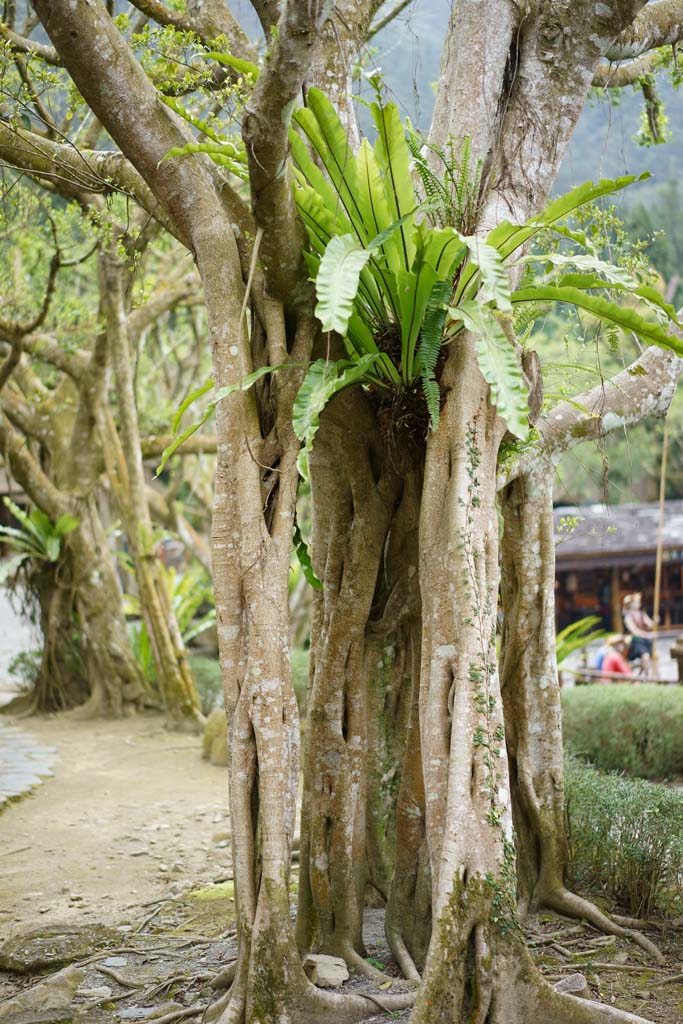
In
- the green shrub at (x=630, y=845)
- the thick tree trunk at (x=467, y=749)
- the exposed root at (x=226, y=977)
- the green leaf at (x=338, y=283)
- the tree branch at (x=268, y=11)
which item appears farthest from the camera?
the green shrub at (x=630, y=845)

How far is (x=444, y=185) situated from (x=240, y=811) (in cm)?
238

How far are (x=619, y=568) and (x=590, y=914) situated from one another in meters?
13.5

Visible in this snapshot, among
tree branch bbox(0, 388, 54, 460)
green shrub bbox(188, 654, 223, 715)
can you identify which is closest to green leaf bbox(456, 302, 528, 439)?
green shrub bbox(188, 654, 223, 715)

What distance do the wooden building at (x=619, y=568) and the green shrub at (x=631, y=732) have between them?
7.23 metres

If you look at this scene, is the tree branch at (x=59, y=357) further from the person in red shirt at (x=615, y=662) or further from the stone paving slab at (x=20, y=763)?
the person in red shirt at (x=615, y=662)

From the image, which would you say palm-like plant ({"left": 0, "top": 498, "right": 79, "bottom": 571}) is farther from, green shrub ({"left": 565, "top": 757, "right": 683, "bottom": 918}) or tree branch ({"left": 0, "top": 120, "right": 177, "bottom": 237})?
green shrub ({"left": 565, "top": 757, "right": 683, "bottom": 918})

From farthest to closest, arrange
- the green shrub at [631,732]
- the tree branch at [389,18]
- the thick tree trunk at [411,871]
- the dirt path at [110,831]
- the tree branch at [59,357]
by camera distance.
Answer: the tree branch at [59,357], the green shrub at [631,732], the tree branch at [389,18], the dirt path at [110,831], the thick tree trunk at [411,871]

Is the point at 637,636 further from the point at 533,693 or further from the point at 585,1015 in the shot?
the point at 585,1015

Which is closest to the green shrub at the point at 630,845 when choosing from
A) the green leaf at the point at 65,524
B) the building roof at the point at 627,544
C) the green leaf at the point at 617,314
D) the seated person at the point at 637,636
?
the green leaf at the point at 617,314

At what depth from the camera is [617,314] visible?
3062mm

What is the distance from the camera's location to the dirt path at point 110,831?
5.10 meters

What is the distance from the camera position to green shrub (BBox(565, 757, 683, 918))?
14.0ft

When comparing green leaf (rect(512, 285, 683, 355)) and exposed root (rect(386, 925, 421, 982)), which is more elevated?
green leaf (rect(512, 285, 683, 355))

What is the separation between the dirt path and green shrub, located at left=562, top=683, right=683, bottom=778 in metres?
3.23
